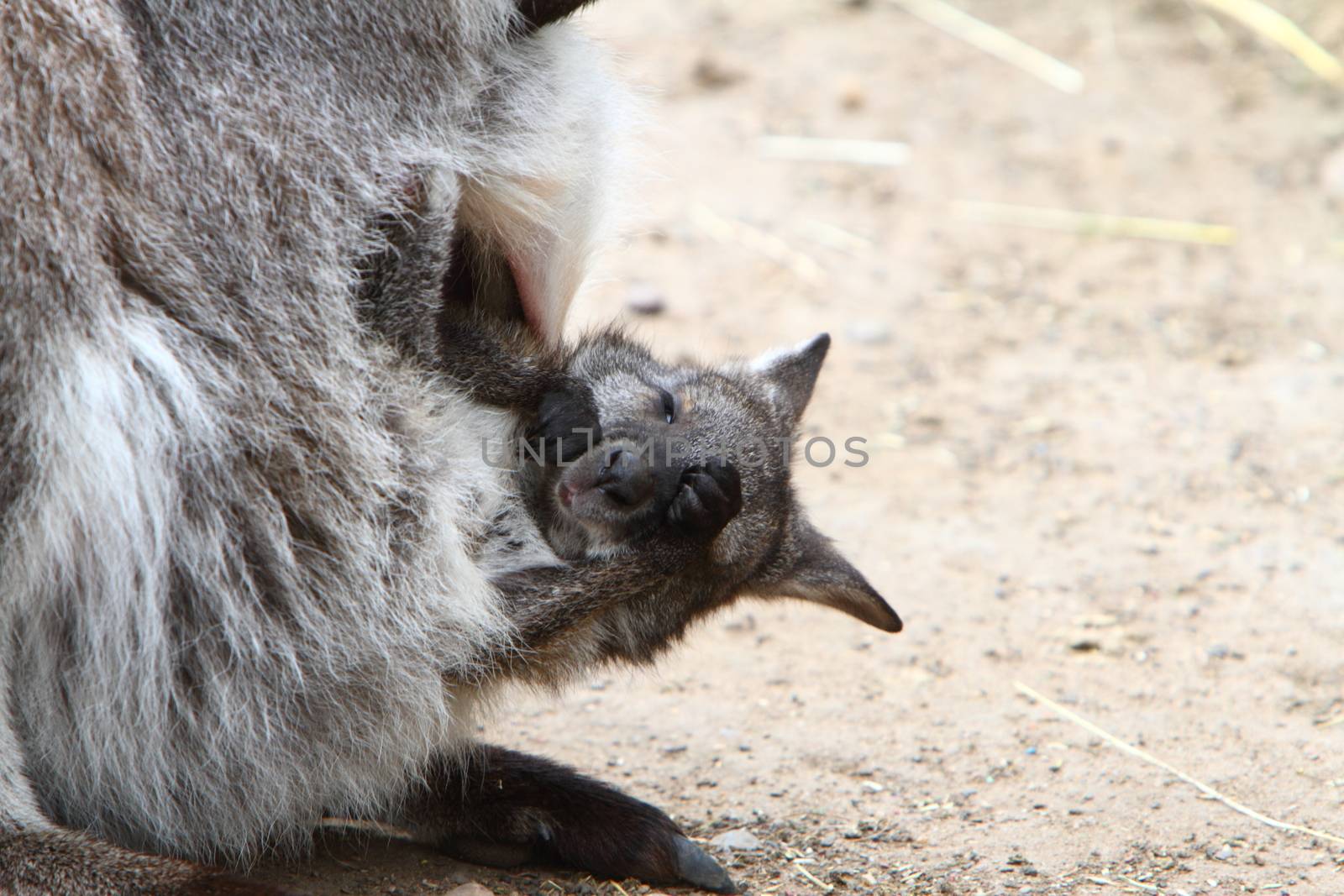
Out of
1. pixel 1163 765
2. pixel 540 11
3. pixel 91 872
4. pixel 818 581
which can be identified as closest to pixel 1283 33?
pixel 1163 765

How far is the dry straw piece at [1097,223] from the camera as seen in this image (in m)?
6.83

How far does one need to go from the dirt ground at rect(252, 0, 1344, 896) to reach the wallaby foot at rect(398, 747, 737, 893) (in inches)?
2.6

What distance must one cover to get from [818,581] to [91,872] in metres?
1.77

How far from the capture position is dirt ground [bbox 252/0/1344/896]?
335 cm

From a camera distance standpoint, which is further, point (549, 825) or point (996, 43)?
point (996, 43)

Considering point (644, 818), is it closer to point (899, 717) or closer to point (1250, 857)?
point (899, 717)

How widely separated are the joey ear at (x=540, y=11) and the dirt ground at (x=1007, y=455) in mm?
439

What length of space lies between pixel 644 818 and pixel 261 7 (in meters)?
1.84

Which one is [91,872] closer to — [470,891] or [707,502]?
[470,891]

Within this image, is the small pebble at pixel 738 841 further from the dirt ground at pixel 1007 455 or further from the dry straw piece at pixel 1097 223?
the dry straw piece at pixel 1097 223

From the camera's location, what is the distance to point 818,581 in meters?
3.48

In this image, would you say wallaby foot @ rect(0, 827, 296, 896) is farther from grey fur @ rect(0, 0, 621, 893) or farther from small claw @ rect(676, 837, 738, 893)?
small claw @ rect(676, 837, 738, 893)

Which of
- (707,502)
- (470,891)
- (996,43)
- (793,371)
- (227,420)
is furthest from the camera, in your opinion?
(996,43)

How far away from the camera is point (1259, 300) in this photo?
636 centimetres
